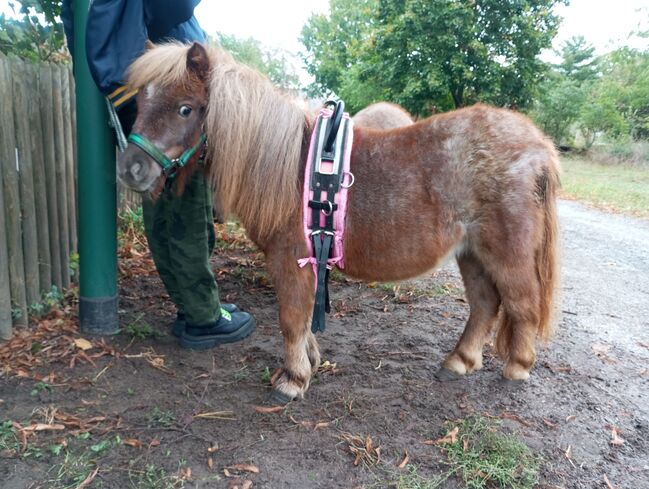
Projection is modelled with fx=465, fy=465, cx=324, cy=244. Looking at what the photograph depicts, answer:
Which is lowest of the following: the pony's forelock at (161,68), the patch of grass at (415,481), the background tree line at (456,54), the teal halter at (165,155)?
the patch of grass at (415,481)

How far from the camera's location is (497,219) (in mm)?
2514

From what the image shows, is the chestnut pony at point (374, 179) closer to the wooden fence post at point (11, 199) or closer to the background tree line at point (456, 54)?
the wooden fence post at point (11, 199)

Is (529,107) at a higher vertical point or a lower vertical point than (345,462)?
higher

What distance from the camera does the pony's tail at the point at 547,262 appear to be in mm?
2559

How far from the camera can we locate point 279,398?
2.71 m

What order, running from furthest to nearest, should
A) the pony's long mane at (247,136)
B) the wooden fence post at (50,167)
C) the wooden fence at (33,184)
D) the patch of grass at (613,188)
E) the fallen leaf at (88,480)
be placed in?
1. the patch of grass at (613,188)
2. the wooden fence post at (50,167)
3. the wooden fence at (33,184)
4. the pony's long mane at (247,136)
5. the fallen leaf at (88,480)

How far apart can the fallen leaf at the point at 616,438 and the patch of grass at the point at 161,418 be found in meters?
2.34

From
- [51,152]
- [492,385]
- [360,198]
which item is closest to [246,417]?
[360,198]

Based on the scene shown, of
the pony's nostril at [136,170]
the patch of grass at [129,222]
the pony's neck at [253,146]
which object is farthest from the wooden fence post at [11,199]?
the patch of grass at [129,222]

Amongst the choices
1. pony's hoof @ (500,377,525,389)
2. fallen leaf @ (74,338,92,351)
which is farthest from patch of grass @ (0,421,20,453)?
pony's hoof @ (500,377,525,389)

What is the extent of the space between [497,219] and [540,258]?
41 centimetres

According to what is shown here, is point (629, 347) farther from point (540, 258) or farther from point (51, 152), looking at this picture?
point (51, 152)

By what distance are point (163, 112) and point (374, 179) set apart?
1.16 metres

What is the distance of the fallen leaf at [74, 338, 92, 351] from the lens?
3.07m
